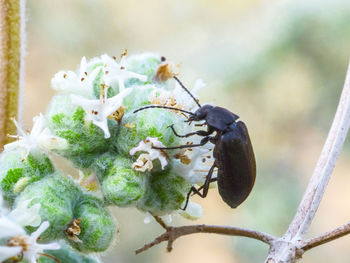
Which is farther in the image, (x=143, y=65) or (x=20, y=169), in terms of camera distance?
(x=143, y=65)

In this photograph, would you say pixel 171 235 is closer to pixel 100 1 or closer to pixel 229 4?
pixel 229 4

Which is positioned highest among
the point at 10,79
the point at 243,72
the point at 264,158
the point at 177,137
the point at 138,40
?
the point at 138,40

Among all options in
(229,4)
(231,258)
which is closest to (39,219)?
(231,258)

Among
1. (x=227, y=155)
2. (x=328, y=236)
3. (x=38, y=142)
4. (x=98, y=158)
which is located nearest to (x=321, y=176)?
(x=328, y=236)

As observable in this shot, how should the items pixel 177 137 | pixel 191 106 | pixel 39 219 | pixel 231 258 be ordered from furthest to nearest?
pixel 231 258, pixel 191 106, pixel 177 137, pixel 39 219

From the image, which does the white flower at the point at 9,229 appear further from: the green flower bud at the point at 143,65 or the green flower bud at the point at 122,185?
the green flower bud at the point at 143,65

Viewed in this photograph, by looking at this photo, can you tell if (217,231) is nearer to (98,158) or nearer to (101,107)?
(98,158)

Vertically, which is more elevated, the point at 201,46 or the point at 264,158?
the point at 201,46
